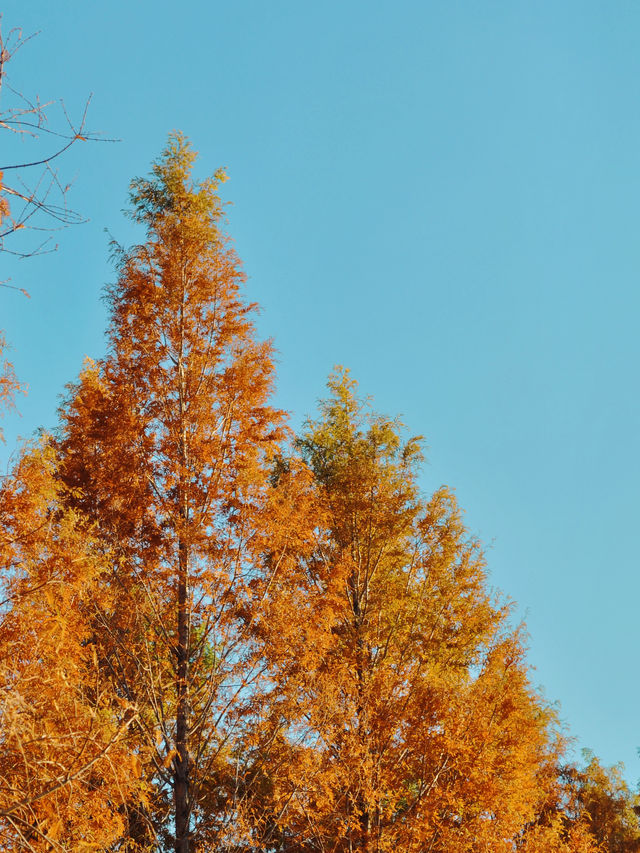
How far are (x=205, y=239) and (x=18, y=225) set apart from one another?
6868 mm

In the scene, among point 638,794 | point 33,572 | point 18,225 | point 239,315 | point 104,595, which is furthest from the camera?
point 638,794

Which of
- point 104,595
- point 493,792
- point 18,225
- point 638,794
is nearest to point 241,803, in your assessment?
point 104,595

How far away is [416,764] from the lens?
831cm

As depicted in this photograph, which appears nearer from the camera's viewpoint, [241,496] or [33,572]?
[33,572]

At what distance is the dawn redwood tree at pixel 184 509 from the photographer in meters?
6.93

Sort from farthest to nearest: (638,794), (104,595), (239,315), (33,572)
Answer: (638,794)
(239,315)
(104,595)
(33,572)

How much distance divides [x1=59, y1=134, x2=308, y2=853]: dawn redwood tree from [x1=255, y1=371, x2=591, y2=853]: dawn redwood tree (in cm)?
67

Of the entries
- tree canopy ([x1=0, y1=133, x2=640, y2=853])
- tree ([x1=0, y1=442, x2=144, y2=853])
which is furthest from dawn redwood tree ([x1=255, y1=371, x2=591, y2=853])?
tree ([x1=0, y1=442, x2=144, y2=853])

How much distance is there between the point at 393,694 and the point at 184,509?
3528mm

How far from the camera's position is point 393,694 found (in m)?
8.66

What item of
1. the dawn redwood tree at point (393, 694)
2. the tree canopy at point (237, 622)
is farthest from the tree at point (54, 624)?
the dawn redwood tree at point (393, 694)

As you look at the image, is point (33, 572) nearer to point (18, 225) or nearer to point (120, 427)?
point (120, 427)

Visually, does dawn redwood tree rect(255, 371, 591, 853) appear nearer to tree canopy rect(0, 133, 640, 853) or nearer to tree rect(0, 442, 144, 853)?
tree canopy rect(0, 133, 640, 853)

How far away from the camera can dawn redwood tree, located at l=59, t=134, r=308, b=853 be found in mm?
6934
